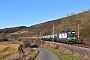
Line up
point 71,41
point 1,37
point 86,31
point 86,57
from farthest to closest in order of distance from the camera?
point 1,37 < point 86,31 < point 71,41 < point 86,57

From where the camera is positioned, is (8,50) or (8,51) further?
(8,50)

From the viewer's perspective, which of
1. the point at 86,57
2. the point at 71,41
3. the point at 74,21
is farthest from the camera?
A: the point at 74,21

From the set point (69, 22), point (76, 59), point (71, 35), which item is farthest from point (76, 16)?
point (76, 59)

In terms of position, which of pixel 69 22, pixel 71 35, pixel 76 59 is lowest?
pixel 76 59

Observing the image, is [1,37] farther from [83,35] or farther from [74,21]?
[83,35]

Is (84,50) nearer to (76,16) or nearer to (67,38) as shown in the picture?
(67,38)

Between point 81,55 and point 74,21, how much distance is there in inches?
2787

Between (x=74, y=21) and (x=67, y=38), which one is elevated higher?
(x=74, y=21)

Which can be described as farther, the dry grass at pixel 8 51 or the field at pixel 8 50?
the dry grass at pixel 8 51

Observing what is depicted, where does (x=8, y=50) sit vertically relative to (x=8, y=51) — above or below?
above

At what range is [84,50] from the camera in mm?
20047

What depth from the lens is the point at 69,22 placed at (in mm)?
94250

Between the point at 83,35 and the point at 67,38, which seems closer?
the point at 67,38

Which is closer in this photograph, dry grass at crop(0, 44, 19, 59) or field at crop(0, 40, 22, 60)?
field at crop(0, 40, 22, 60)
